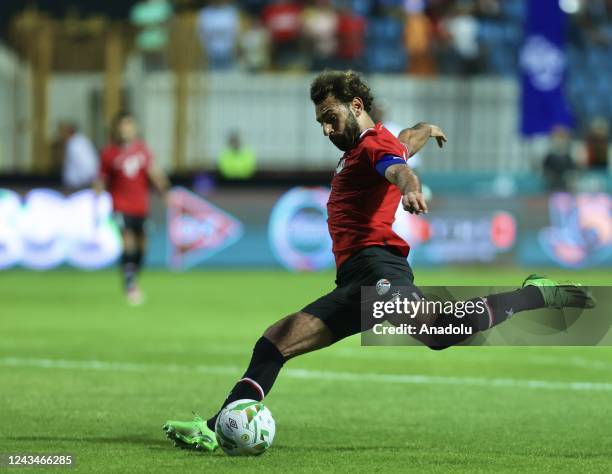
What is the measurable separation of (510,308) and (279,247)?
1514 centimetres

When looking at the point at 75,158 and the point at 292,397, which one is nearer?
the point at 292,397

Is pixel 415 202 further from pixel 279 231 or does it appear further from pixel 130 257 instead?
pixel 279 231

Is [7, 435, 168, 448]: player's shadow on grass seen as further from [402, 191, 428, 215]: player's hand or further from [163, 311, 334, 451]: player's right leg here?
[402, 191, 428, 215]: player's hand

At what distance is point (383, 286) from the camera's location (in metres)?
7.03

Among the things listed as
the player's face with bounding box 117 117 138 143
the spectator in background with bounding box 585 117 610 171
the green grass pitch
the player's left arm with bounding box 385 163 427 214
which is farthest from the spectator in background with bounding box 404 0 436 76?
the player's left arm with bounding box 385 163 427 214

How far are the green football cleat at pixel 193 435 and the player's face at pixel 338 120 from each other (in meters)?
1.74

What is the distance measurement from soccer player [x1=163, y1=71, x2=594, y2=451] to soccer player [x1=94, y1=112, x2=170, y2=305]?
36.1ft

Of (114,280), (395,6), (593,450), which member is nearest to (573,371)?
(593,450)

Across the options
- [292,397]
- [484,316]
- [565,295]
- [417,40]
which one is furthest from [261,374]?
[417,40]

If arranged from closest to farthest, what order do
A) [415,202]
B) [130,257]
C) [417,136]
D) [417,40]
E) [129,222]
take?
1. [415,202]
2. [417,136]
3. [130,257]
4. [129,222]
5. [417,40]

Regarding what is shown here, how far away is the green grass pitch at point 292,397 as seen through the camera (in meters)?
7.29

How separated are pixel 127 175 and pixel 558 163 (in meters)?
8.81

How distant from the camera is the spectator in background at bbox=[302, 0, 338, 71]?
25688 millimetres
